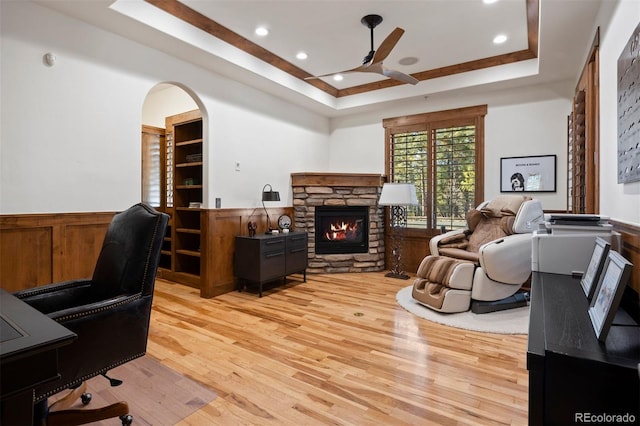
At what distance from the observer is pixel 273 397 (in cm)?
206

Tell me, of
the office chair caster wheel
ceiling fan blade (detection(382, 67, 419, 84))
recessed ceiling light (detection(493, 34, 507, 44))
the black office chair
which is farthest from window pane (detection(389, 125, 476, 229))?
the office chair caster wheel

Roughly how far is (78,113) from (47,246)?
115cm

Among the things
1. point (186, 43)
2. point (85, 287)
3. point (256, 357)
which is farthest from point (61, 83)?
point (256, 357)

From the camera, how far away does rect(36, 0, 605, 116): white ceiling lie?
3.00 meters

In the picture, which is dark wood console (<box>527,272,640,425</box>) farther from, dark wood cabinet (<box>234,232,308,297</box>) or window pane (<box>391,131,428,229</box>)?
window pane (<box>391,131,428,229</box>)

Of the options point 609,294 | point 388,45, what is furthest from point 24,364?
point 388,45

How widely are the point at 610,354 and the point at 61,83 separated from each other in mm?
3809

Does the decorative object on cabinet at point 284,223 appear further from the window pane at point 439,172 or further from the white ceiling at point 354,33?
the window pane at point 439,172

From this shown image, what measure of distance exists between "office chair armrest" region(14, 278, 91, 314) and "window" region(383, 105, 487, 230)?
14.6ft

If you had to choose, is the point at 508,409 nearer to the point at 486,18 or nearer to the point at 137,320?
the point at 137,320

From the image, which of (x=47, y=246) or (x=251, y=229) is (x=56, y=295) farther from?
(x=251, y=229)
